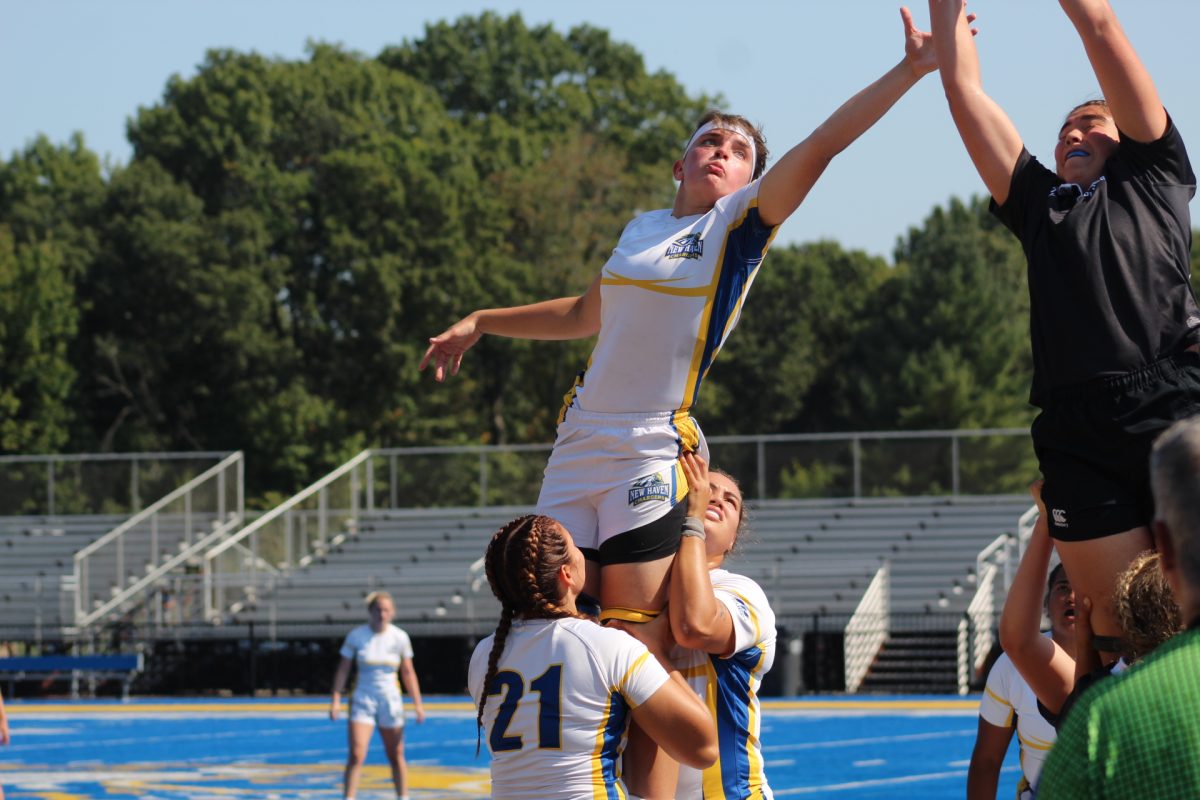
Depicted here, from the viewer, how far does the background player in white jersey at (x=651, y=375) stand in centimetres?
494

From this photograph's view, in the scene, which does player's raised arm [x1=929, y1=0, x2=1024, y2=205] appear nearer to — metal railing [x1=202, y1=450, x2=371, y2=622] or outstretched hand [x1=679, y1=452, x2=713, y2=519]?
outstretched hand [x1=679, y1=452, x2=713, y2=519]

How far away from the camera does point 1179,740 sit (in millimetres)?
2242

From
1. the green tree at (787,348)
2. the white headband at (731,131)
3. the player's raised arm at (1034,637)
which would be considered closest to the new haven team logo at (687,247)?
the white headband at (731,131)

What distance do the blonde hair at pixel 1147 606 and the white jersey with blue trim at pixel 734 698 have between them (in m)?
1.73

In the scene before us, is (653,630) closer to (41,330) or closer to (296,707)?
(296,707)

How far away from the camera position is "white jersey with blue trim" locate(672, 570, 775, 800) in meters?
5.07

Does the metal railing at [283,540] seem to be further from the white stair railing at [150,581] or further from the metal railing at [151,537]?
the metal railing at [151,537]

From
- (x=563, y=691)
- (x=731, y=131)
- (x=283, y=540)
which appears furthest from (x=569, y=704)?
(x=283, y=540)

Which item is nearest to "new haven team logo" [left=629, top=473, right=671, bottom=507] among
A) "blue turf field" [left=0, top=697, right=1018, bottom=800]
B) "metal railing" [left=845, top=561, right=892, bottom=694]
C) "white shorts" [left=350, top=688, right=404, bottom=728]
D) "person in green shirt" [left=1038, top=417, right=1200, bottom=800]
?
"person in green shirt" [left=1038, top=417, right=1200, bottom=800]

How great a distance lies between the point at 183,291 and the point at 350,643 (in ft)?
131

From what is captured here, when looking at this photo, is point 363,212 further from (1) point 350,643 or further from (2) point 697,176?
(2) point 697,176

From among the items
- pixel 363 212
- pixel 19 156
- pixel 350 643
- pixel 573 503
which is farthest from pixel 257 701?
pixel 19 156

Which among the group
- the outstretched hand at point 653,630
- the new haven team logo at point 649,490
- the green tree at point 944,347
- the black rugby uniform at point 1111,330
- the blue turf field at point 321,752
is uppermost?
the green tree at point 944,347

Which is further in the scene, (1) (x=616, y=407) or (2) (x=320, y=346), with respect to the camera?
(2) (x=320, y=346)
